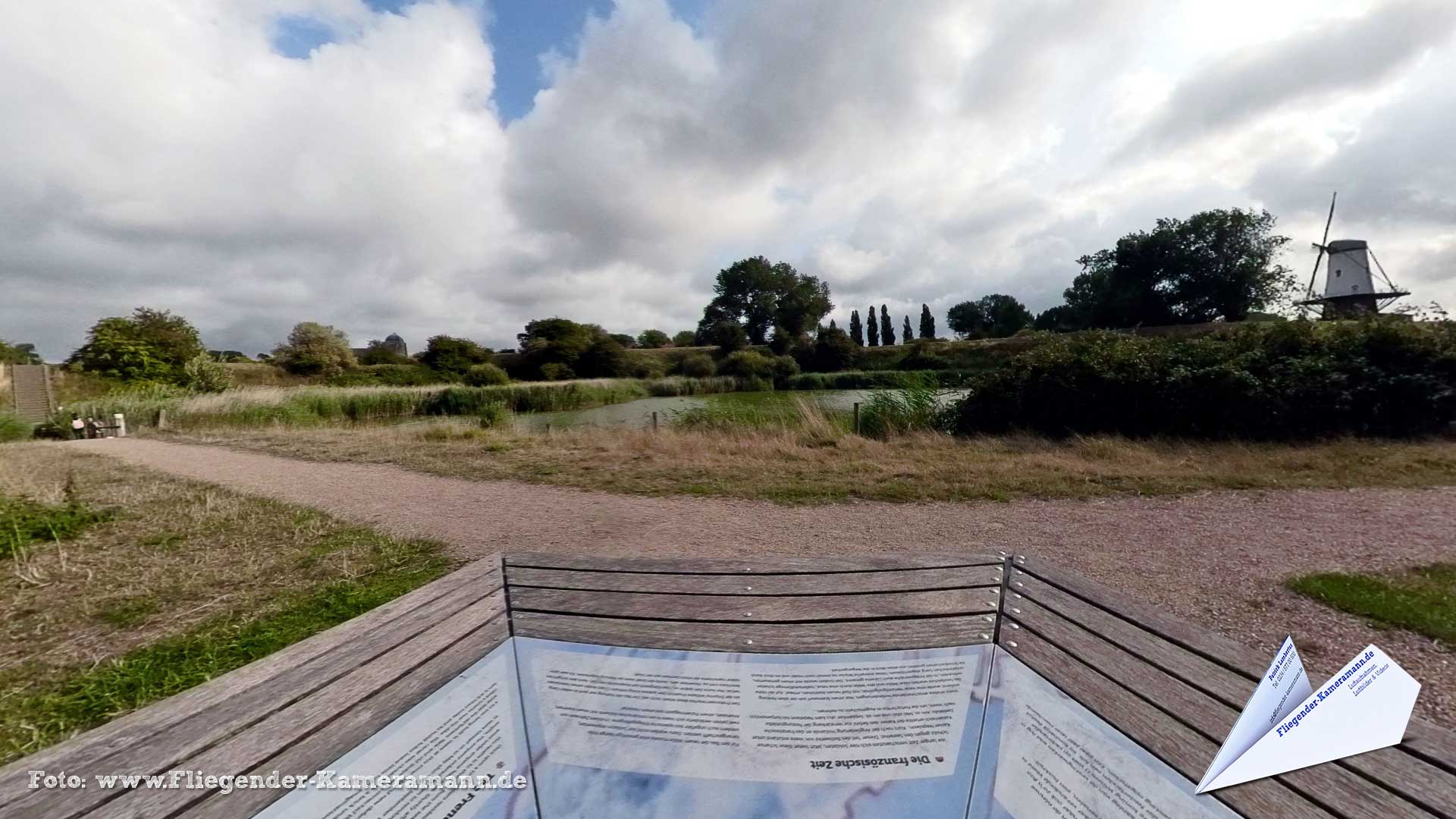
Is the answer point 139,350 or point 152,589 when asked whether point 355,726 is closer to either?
point 152,589

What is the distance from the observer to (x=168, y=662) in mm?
2781

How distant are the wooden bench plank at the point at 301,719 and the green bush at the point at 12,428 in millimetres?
20149

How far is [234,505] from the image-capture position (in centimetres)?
617

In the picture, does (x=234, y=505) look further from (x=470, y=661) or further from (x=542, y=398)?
(x=542, y=398)

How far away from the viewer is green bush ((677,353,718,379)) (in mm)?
41000

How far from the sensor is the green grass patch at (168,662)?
233cm

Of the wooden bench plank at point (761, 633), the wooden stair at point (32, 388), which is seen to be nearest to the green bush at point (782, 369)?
the wooden stair at point (32, 388)

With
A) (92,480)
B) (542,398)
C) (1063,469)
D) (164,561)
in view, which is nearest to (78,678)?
(164,561)

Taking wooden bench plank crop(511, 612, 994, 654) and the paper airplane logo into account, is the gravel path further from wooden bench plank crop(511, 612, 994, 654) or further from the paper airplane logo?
wooden bench plank crop(511, 612, 994, 654)

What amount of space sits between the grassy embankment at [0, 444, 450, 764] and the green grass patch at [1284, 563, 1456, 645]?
5649mm

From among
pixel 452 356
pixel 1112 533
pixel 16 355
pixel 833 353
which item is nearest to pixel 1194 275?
pixel 833 353

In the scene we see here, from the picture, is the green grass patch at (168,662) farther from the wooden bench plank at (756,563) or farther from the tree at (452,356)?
the tree at (452,356)

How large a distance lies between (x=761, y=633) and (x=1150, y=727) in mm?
933

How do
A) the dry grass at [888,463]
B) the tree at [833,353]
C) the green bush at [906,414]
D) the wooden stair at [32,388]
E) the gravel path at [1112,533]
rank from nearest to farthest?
the gravel path at [1112,533]
the dry grass at [888,463]
the green bush at [906,414]
the wooden stair at [32,388]
the tree at [833,353]
